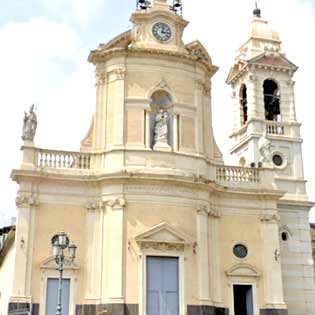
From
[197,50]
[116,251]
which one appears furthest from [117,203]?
[197,50]

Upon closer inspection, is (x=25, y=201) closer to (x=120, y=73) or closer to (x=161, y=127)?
(x=161, y=127)

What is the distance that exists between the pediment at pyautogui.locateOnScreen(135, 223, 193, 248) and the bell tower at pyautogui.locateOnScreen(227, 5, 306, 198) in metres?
7.72

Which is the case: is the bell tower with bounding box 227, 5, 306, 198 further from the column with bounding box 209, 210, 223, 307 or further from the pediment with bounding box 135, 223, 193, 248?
the pediment with bounding box 135, 223, 193, 248

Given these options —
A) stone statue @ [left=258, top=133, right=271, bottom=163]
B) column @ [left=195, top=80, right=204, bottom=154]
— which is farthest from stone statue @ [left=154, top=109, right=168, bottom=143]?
stone statue @ [left=258, top=133, right=271, bottom=163]

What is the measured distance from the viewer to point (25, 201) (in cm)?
2402

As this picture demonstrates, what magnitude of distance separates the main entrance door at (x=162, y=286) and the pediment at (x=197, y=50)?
889 cm

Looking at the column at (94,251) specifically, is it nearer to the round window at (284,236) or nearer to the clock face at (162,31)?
the clock face at (162,31)

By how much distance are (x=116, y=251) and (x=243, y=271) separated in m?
5.58

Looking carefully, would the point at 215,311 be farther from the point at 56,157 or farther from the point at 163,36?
the point at 163,36

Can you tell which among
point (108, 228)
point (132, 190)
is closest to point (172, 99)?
point (132, 190)

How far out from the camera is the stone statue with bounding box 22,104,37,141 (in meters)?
24.9

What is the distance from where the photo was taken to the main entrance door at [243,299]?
85.5 feet

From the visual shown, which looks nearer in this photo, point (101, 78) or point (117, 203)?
point (117, 203)

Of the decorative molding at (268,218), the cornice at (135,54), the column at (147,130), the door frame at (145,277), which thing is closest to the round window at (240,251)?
the decorative molding at (268,218)
